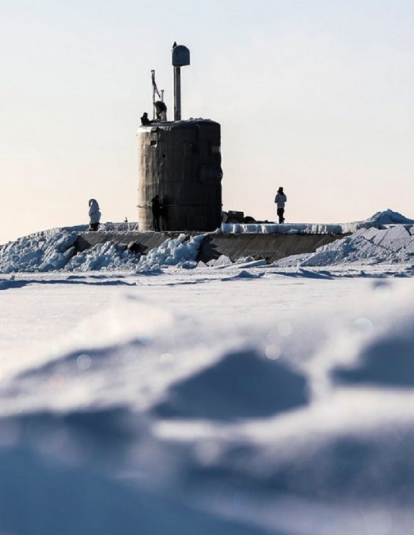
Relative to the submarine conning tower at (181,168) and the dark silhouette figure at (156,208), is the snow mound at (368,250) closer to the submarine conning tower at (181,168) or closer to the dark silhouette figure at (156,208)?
the submarine conning tower at (181,168)

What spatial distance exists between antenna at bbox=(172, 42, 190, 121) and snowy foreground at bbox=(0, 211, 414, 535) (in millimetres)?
25205

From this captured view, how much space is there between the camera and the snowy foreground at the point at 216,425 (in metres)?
1.84

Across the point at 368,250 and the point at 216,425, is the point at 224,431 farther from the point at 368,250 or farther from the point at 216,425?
the point at 368,250

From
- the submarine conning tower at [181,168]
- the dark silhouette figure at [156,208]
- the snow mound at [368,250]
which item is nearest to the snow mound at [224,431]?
the snow mound at [368,250]

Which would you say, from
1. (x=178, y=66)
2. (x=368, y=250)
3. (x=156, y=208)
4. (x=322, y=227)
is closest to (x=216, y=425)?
(x=368, y=250)

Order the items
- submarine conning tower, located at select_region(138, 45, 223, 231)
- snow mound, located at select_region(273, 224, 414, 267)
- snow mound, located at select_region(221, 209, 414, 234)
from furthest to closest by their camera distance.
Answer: submarine conning tower, located at select_region(138, 45, 223, 231) → snow mound, located at select_region(221, 209, 414, 234) → snow mound, located at select_region(273, 224, 414, 267)

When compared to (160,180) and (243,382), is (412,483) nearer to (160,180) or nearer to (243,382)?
(243,382)

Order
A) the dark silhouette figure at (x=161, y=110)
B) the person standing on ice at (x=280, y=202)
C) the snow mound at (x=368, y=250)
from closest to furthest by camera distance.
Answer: the snow mound at (x=368, y=250)
the person standing on ice at (x=280, y=202)
the dark silhouette figure at (x=161, y=110)

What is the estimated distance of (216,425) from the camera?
2.13 metres

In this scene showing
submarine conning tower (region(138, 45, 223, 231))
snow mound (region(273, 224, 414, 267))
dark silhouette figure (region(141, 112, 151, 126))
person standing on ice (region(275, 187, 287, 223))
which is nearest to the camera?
snow mound (region(273, 224, 414, 267))

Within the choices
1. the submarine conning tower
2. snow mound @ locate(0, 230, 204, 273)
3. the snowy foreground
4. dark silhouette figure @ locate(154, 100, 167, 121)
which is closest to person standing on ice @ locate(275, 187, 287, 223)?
the submarine conning tower

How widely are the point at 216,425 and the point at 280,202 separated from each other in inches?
1007

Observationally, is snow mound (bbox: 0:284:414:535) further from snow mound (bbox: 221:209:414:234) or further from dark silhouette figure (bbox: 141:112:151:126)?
dark silhouette figure (bbox: 141:112:151:126)

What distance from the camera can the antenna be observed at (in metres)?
27.8
